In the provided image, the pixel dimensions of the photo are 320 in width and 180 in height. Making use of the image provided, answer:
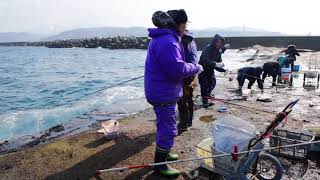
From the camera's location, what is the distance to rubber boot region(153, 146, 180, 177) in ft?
16.5

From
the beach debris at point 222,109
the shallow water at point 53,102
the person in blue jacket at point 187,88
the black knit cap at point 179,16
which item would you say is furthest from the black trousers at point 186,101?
the shallow water at point 53,102

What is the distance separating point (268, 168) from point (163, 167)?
1.56 m

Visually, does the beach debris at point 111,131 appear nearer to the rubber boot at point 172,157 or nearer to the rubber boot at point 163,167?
the rubber boot at point 172,157

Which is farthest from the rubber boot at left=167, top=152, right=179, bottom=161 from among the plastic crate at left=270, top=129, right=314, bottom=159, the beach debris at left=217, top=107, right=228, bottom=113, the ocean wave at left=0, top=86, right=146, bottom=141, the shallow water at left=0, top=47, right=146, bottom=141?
the ocean wave at left=0, top=86, right=146, bottom=141

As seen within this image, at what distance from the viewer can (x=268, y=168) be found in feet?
17.0

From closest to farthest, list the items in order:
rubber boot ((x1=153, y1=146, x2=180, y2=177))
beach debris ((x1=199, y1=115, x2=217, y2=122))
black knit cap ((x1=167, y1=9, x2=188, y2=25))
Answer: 1. black knit cap ((x1=167, y1=9, x2=188, y2=25))
2. rubber boot ((x1=153, y1=146, x2=180, y2=177))
3. beach debris ((x1=199, y1=115, x2=217, y2=122))

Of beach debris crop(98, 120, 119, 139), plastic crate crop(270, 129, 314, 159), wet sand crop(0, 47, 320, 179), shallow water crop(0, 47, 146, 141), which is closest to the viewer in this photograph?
wet sand crop(0, 47, 320, 179)

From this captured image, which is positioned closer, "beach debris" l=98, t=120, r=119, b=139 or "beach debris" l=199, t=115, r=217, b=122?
"beach debris" l=98, t=120, r=119, b=139

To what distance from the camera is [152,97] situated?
15.9ft

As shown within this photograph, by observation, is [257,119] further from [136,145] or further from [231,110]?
[136,145]

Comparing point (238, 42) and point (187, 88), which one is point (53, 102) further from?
point (238, 42)

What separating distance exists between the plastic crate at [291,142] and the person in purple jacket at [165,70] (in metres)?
1.90

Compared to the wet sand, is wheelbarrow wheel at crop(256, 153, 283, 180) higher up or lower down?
higher up

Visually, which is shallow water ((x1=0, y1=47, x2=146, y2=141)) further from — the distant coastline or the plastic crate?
the distant coastline
